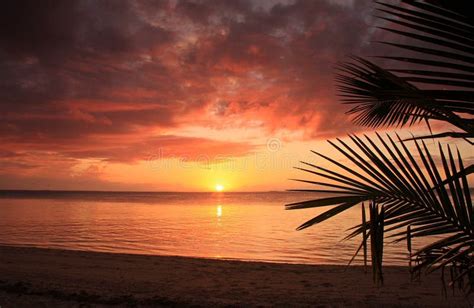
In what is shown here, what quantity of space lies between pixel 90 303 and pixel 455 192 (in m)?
7.62

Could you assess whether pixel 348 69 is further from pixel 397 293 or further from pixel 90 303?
pixel 397 293

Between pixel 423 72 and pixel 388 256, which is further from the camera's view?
pixel 388 256

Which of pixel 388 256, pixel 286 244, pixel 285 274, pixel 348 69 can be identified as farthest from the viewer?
pixel 286 244

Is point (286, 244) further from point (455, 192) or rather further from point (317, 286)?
point (455, 192)

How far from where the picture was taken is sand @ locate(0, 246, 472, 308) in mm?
8211

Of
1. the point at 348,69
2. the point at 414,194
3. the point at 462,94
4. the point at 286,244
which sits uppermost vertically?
the point at 348,69

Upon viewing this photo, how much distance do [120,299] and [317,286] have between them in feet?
16.7

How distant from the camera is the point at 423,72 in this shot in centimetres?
158

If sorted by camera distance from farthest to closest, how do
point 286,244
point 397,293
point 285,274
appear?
point 286,244 → point 285,274 → point 397,293

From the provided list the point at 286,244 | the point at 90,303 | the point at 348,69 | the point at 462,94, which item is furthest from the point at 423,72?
the point at 286,244

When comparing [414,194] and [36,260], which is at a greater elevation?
[414,194]

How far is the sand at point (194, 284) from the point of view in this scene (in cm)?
821

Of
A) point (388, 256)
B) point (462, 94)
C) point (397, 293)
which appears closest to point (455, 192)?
point (462, 94)

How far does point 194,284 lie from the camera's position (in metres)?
10.4
